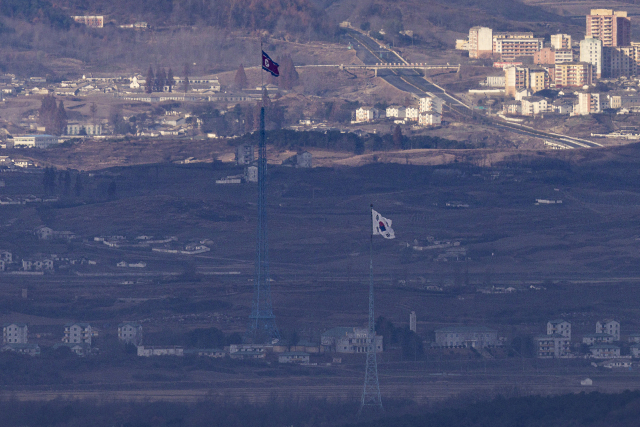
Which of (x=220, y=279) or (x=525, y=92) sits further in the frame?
(x=525, y=92)

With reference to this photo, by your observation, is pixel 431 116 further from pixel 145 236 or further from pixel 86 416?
pixel 86 416

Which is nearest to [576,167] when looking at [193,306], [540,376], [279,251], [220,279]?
[279,251]

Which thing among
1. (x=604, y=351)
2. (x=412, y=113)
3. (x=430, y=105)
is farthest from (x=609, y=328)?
(x=412, y=113)

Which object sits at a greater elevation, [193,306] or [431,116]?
[431,116]

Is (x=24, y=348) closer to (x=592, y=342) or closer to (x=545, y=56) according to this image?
(x=592, y=342)

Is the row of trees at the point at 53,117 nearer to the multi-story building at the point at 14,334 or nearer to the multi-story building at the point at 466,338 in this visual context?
the multi-story building at the point at 14,334

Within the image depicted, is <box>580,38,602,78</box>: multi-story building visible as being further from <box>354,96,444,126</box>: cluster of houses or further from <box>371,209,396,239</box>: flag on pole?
<box>371,209,396,239</box>: flag on pole
